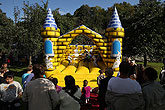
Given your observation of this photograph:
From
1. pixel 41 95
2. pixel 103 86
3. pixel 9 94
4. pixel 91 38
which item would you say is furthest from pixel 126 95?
pixel 91 38

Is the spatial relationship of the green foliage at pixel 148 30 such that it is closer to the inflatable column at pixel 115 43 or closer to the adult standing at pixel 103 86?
the inflatable column at pixel 115 43

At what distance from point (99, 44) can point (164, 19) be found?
23.8 ft

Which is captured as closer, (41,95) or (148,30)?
(41,95)

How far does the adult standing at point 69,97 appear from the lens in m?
2.09

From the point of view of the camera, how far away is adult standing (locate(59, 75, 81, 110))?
2.09 meters

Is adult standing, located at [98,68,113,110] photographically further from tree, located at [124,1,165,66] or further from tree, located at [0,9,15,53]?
tree, located at [0,9,15,53]

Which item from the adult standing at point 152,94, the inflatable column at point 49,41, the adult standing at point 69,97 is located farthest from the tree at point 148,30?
the adult standing at point 69,97

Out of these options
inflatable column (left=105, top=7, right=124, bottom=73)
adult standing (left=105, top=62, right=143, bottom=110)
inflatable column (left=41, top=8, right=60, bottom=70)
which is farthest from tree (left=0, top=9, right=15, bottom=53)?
adult standing (left=105, top=62, right=143, bottom=110)

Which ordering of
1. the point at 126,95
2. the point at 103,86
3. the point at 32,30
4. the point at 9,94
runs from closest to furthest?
1. the point at 126,95
2. the point at 103,86
3. the point at 9,94
4. the point at 32,30

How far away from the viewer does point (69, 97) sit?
2117mm

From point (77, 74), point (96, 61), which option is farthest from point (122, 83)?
point (96, 61)

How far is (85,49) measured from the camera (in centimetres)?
845

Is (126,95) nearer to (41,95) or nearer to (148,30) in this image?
(41,95)

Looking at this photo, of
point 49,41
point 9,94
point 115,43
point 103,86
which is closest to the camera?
point 103,86
